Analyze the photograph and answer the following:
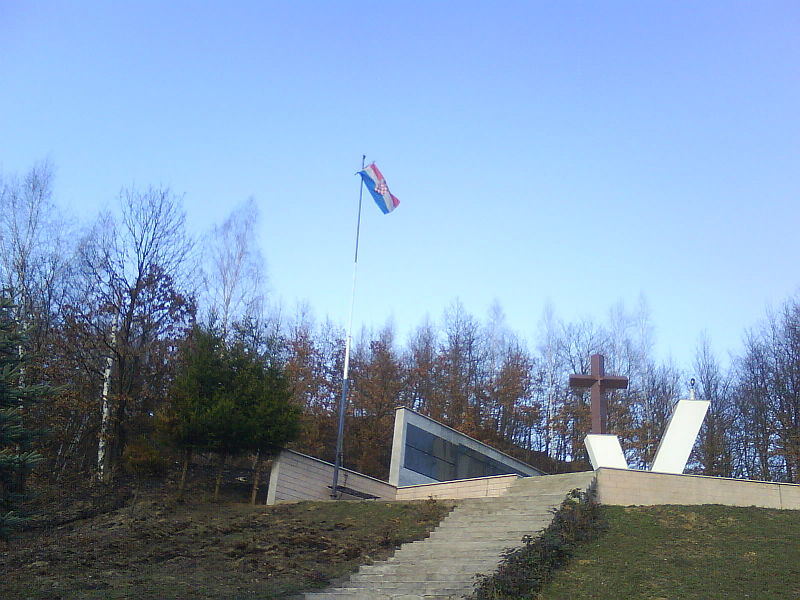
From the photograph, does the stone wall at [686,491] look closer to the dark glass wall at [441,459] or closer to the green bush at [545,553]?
the green bush at [545,553]

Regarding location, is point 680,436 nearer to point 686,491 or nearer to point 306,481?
point 686,491

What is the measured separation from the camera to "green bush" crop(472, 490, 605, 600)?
1134 cm

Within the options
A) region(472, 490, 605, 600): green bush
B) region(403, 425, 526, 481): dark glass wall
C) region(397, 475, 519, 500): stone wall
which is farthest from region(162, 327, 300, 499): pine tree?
region(472, 490, 605, 600): green bush

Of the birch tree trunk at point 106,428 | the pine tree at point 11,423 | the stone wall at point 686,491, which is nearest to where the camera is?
the pine tree at point 11,423

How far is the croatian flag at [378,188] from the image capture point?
2405 centimetres

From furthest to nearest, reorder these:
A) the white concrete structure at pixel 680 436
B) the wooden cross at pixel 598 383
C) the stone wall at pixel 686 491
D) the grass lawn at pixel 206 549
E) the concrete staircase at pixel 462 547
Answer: the wooden cross at pixel 598 383
the white concrete structure at pixel 680 436
the stone wall at pixel 686 491
the concrete staircase at pixel 462 547
the grass lawn at pixel 206 549

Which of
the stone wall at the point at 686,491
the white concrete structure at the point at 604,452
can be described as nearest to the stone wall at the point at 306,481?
the white concrete structure at the point at 604,452

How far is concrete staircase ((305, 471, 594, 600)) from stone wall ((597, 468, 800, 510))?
54 centimetres

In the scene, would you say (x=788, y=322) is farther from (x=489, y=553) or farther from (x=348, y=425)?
(x=489, y=553)

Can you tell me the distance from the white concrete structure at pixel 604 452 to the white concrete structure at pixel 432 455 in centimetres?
550

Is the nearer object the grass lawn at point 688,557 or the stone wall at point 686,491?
the grass lawn at point 688,557

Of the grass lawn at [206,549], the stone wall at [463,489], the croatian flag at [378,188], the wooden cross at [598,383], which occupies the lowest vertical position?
the grass lawn at [206,549]

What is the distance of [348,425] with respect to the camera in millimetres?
32500

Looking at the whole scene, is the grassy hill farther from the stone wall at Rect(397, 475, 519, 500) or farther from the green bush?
the stone wall at Rect(397, 475, 519, 500)
